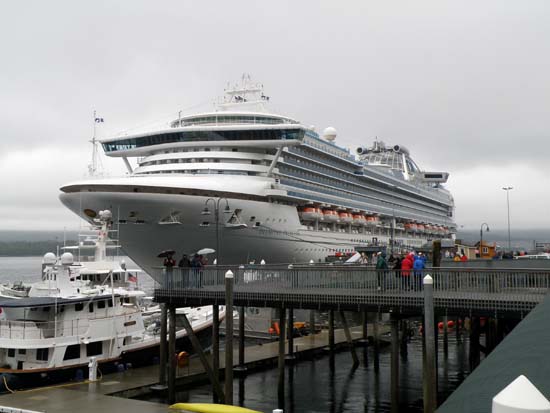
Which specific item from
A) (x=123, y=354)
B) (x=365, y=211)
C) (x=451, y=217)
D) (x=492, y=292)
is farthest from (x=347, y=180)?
(x=451, y=217)

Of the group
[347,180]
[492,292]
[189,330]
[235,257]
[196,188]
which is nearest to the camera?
[492,292]

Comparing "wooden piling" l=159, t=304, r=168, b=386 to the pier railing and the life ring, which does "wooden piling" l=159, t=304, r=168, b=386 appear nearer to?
the pier railing

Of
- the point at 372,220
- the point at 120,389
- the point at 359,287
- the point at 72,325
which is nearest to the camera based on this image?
the point at 359,287

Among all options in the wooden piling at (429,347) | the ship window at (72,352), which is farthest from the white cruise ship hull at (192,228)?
the wooden piling at (429,347)

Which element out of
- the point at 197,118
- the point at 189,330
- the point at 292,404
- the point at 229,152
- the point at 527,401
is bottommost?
the point at 292,404

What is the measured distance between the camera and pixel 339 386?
2406 cm

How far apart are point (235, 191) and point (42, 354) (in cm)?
2144

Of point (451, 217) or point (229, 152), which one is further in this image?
point (451, 217)

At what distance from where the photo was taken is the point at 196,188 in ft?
127

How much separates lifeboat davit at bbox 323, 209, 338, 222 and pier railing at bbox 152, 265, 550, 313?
3319cm

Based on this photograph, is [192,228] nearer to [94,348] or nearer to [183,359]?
[183,359]

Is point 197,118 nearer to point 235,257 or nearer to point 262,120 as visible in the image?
point 262,120

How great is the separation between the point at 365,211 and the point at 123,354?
42.4m

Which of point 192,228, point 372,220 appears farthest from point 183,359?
point 372,220
